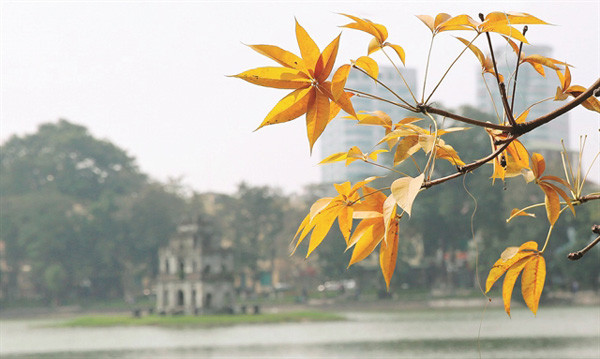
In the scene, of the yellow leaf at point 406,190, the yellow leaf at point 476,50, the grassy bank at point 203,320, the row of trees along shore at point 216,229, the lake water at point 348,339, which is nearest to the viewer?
the yellow leaf at point 406,190

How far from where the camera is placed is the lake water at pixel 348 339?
14461 millimetres

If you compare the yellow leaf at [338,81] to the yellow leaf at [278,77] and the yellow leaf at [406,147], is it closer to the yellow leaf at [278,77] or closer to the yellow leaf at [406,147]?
the yellow leaf at [278,77]

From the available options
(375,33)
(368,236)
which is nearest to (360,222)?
(368,236)

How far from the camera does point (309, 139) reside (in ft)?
1.57

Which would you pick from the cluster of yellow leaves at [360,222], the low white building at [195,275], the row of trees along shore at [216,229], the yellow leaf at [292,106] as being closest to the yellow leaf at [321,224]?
the cluster of yellow leaves at [360,222]

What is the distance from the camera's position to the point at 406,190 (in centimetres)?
47

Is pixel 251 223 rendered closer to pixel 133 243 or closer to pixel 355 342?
pixel 133 243

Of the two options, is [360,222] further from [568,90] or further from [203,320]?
[203,320]

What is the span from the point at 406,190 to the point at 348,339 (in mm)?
16857

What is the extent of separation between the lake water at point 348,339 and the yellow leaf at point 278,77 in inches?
478

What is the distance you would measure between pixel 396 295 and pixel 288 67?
1059 inches

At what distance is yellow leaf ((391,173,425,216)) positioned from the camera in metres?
0.46

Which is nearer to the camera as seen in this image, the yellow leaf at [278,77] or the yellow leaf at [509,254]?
the yellow leaf at [278,77]

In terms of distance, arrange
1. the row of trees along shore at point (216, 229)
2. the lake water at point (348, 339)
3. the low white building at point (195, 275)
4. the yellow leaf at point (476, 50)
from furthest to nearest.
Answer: the row of trees along shore at point (216, 229) < the low white building at point (195, 275) < the lake water at point (348, 339) < the yellow leaf at point (476, 50)
